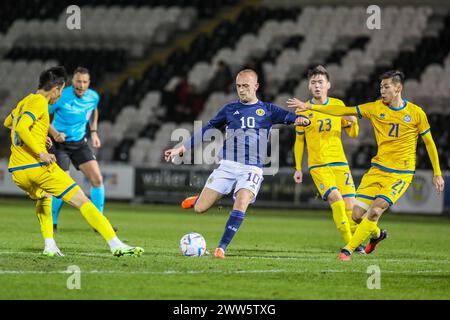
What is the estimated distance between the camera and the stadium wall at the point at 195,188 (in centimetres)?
2044

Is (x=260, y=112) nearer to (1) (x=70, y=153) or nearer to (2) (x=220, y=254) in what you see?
(2) (x=220, y=254)

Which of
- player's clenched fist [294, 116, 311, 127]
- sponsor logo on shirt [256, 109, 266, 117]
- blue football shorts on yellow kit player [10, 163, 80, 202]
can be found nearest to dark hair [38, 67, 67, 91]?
blue football shorts on yellow kit player [10, 163, 80, 202]

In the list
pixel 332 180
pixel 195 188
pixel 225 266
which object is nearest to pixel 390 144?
pixel 332 180

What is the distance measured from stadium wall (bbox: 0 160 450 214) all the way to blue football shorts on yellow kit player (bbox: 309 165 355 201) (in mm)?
8989

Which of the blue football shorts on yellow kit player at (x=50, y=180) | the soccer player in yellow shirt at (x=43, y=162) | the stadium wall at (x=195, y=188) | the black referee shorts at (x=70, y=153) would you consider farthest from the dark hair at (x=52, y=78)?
the stadium wall at (x=195, y=188)

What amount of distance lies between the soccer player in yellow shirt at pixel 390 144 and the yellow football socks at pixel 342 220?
1.71 ft

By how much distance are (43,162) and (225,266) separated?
226cm

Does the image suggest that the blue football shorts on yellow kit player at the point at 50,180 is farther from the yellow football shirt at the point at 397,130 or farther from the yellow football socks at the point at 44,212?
the yellow football shirt at the point at 397,130

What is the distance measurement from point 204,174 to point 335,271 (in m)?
12.7

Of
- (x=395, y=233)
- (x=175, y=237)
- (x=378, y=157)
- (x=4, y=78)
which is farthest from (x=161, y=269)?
(x=4, y=78)

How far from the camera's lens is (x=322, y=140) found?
38.4ft

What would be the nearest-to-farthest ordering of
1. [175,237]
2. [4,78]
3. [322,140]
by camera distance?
[322,140] < [175,237] < [4,78]
